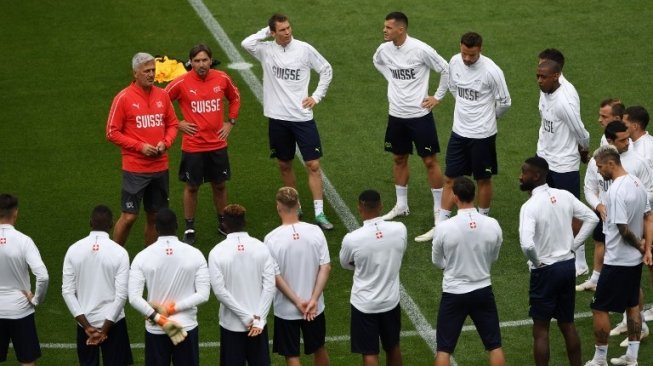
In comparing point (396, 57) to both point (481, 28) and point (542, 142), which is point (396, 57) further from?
point (481, 28)

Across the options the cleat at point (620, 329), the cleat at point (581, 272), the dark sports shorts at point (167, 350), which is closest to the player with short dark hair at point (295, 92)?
the cleat at point (581, 272)

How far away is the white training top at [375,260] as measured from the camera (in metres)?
10.2

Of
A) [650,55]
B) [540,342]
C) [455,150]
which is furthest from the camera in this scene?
[650,55]

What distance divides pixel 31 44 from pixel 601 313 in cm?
1135

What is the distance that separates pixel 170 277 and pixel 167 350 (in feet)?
2.06

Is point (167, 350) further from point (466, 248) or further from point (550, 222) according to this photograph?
point (550, 222)

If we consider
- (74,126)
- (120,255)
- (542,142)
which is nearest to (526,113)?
(542,142)

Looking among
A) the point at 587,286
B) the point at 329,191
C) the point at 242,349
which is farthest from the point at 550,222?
the point at 329,191

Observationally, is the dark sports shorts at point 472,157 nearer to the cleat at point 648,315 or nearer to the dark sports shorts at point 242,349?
the cleat at point 648,315

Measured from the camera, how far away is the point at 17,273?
10.3 m

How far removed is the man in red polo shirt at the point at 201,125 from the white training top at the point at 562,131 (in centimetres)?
344

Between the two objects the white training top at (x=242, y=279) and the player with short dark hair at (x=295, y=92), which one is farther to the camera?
the player with short dark hair at (x=295, y=92)

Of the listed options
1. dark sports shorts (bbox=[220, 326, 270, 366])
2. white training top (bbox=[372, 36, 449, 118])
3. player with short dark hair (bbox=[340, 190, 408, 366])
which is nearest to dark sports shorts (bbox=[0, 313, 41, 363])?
dark sports shorts (bbox=[220, 326, 270, 366])

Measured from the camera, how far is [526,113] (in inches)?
670
